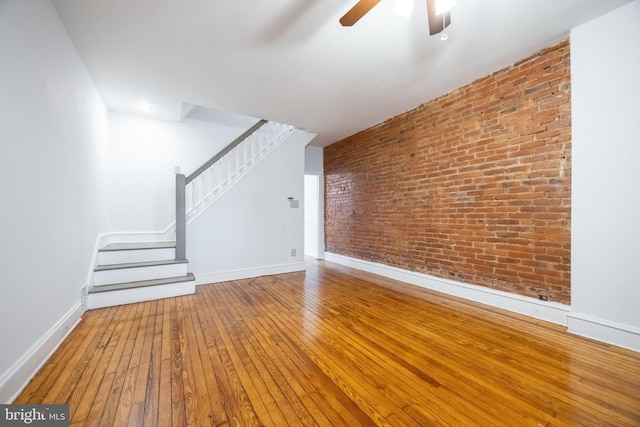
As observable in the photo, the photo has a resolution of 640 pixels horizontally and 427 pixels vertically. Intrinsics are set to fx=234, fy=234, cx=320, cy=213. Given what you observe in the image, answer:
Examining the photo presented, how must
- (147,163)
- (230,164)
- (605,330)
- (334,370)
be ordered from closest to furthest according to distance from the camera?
(334,370) → (605,330) → (147,163) → (230,164)

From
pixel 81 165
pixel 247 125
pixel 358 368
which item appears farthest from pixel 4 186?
pixel 247 125

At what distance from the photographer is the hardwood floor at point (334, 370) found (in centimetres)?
138

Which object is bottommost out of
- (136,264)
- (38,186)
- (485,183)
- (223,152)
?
(136,264)

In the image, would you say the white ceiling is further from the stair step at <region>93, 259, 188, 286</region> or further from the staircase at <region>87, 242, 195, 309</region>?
the stair step at <region>93, 259, 188, 286</region>

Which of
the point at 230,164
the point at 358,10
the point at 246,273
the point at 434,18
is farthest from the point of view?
the point at 230,164

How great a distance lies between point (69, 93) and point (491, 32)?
4.23 m

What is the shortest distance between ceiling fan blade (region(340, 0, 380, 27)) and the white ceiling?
40 cm

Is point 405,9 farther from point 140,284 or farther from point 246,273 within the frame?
point 246,273

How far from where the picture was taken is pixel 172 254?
3711mm

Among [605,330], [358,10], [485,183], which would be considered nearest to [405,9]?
[358,10]

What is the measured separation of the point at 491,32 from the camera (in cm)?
225

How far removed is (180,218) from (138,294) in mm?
1169

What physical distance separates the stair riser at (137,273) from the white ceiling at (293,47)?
2518 mm

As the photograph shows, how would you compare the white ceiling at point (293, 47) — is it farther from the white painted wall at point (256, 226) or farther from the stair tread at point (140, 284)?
the stair tread at point (140, 284)
